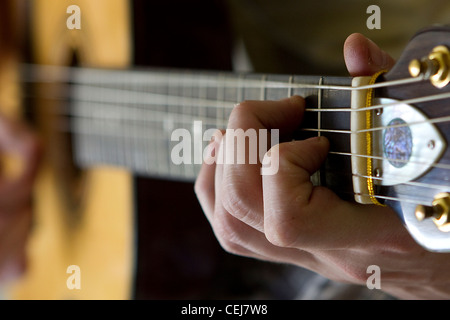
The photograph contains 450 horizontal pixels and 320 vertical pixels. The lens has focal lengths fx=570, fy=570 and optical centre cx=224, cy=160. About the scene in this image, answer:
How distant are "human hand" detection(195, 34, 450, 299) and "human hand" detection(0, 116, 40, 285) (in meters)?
0.50

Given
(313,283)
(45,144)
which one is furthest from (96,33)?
(313,283)

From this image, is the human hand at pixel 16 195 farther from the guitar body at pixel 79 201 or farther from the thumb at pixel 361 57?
the thumb at pixel 361 57

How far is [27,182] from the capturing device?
2.92 ft

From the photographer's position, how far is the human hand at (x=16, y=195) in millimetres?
883

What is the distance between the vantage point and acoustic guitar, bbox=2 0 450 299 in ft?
1.13

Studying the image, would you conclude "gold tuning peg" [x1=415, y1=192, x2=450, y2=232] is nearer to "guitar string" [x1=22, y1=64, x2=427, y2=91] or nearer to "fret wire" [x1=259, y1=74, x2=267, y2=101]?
"guitar string" [x1=22, y1=64, x2=427, y2=91]

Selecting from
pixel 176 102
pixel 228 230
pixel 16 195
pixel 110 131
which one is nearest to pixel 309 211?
pixel 228 230

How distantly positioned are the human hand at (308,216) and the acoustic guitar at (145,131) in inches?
0.8

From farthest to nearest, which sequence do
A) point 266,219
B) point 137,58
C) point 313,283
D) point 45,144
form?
point 45,144
point 137,58
point 313,283
point 266,219

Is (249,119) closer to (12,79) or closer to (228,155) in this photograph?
(228,155)

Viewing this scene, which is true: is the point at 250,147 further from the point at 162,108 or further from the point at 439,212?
the point at 162,108

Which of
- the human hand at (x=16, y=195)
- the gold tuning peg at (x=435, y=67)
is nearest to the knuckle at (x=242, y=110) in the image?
the gold tuning peg at (x=435, y=67)

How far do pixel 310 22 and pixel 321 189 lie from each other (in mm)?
522

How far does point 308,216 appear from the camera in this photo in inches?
14.7
